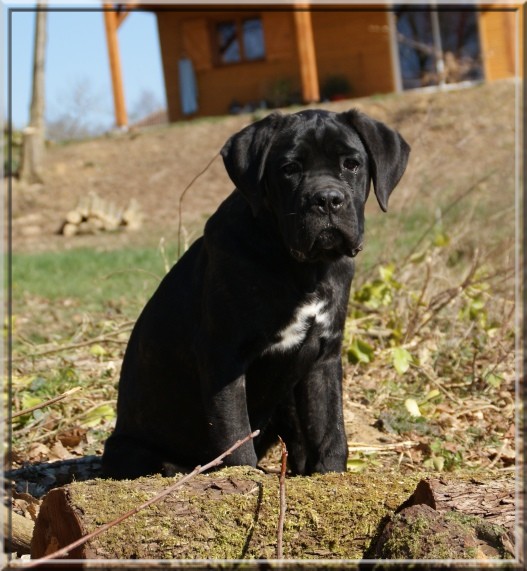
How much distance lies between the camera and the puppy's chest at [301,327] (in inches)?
148

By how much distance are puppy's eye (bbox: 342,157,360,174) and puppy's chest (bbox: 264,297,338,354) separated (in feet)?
1.90

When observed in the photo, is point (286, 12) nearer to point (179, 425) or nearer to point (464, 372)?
point (464, 372)

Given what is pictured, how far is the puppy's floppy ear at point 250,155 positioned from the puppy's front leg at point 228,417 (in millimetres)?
775

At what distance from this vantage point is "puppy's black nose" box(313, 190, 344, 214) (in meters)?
3.68

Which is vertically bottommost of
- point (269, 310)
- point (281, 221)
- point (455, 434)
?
point (455, 434)

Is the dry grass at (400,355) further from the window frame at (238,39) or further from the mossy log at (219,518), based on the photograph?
the window frame at (238,39)

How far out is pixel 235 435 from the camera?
3.70 m

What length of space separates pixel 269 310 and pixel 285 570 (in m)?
1.42

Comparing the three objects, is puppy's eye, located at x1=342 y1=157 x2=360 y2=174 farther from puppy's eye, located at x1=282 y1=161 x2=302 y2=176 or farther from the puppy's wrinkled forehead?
puppy's eye, located at x1=282 y1=161 x2=302 y2=176

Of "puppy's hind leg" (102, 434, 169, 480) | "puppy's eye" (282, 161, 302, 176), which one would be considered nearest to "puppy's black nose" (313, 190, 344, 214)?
"puppy's eye" (282, 161, 302, 176)

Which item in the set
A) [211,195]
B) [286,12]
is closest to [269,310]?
[211,195]

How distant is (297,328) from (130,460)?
1065 millimetres

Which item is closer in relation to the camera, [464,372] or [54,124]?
[464,372]

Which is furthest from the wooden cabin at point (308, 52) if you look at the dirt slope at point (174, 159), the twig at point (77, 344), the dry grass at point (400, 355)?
the twig at point (77, 344)
